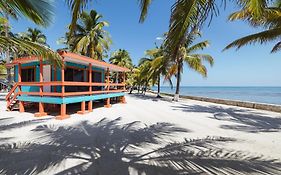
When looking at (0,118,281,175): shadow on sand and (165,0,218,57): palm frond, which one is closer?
(165,0,218,57): palm frond

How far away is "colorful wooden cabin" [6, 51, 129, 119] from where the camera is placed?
841 centimetres

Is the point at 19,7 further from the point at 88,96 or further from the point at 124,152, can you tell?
the point at 88,96

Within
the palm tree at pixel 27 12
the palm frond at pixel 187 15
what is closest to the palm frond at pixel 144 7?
the palm frond at pixel 187 15

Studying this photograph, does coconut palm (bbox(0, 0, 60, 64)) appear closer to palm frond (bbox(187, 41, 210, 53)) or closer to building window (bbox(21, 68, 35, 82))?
building window (bbox(21, 68, 35, 82))

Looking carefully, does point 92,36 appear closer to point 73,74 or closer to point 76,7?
point 73,74

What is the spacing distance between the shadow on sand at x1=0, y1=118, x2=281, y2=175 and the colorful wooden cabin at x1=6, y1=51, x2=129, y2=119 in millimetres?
3117

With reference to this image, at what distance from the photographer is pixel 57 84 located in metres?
8.14

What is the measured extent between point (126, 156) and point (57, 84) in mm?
5856

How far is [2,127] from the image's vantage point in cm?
650

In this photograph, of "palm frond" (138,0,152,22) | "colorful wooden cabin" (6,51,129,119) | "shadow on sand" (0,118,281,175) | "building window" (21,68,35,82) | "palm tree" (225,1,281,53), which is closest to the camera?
"shadow on sand" (0,118,281,175)

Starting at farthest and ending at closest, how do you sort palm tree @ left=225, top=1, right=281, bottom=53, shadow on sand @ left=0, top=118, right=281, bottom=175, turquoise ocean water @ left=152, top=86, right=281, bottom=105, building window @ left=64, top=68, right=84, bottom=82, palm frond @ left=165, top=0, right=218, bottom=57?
turquoise ocean water @ left=152, top=86, right=281, bottom=105 < building window @ left=64, top=68, right=84, bottom=82 < palm tree @ left=225, top=1, right=281, bottom=53 < shadow on sand @ left=0, top=118, right=281, bottom=175 < palm frond @ left=165, top=0, right=218, bottom=57

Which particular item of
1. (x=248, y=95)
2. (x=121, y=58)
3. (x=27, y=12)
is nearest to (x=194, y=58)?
(x=27, y=12)

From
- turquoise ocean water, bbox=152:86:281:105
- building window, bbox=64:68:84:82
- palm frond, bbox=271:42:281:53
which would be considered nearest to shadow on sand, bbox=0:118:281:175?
building window, bbox=64:68:84:82

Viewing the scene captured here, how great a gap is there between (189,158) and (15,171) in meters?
3.54
